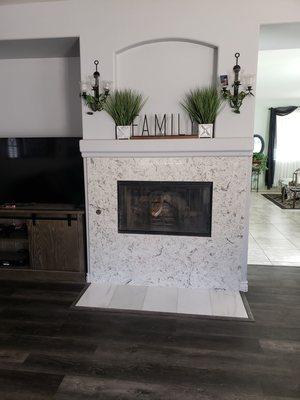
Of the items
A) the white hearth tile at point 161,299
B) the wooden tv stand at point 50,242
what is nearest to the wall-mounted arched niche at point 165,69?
the wooden tv stand at point 50,242

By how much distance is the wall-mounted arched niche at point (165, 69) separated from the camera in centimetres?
295

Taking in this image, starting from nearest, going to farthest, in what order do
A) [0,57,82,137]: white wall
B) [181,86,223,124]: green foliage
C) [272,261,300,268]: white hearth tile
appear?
[181,86,223,124]: green foliage < [0,57,82,137]: white wall < [272,261,300,268]: white hearth tile

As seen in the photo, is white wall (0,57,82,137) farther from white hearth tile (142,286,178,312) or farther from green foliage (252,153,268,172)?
green foliage (252,153,268,172)

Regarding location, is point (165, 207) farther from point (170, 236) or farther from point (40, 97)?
point (40, 97)

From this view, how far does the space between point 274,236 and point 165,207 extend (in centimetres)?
246

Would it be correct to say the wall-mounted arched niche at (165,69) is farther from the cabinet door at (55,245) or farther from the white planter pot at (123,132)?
the cabinet door at (55,245)

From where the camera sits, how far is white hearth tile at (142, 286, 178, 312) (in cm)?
276

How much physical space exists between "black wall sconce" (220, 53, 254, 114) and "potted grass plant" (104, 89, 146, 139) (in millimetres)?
805

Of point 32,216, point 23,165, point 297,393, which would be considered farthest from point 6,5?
point 297,393

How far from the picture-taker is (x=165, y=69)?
3006mm

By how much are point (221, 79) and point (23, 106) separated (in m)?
2.26

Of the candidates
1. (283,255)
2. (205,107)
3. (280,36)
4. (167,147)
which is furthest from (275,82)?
(167,147)

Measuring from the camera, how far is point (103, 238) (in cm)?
319

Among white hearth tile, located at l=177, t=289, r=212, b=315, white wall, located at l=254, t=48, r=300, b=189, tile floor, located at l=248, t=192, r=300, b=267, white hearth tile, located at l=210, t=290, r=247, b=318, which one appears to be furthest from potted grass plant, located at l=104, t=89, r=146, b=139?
tile floor, located at l=248, t=192, r=300, b=267
